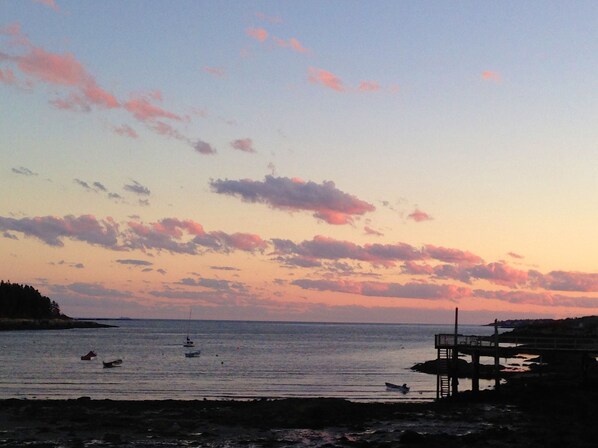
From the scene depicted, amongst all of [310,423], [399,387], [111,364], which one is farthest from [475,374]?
[111,364]

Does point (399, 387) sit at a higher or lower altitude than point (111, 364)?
higher

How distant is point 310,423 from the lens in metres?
35.6

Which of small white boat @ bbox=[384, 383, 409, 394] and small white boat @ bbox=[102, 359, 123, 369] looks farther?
small white boat @ bbox=[102, 359, 123, 369]

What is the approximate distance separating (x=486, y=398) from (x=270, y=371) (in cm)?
3925

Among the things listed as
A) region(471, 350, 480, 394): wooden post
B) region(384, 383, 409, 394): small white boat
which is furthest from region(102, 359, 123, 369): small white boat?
region(471, 350, 480, 394): wooden post

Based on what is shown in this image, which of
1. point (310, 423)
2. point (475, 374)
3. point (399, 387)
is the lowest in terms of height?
point (399, 387)

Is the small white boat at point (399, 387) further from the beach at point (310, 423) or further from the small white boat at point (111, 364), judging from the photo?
the small white boat at point (111, 364)

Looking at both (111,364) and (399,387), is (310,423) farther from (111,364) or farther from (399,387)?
(111,364)

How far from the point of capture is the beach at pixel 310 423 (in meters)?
30.3

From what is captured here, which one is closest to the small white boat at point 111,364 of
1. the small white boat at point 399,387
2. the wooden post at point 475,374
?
the small white boat at point 399,387

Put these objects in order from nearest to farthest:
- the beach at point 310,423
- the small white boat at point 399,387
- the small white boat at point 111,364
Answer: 1. the beach at point 310,423
2. the small white boat at point 399,387
3. the small white boat at point 111,364

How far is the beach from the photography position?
30312 millimetres

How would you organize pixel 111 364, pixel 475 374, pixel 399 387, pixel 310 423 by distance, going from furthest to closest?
pixel 111 364, pixel 399 387, pixel 475 374, pixel 310 423

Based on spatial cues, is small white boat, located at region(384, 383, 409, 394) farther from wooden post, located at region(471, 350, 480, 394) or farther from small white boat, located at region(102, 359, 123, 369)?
small white boat, located at region(102, 359, 123, 369)
